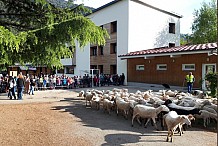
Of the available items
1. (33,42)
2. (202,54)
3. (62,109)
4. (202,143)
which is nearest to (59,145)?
(33,42)

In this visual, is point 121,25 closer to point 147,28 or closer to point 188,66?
point 147,28

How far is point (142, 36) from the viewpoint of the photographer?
96.4 feet

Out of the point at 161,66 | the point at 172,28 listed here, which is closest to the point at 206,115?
the point at 161,66

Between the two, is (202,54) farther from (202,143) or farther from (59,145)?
(59,145)

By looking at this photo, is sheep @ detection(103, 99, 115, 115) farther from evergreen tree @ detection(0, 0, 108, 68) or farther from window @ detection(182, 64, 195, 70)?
window @ detection(182, 64, 195, 70)

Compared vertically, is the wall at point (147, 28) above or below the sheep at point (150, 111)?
above

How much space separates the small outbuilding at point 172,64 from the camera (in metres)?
19.2

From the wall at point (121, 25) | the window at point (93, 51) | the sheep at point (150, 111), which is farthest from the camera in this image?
the window at point (93, 51)

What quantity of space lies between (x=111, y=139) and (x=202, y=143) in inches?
96.0

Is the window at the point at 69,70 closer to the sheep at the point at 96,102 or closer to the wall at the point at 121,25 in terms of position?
the wall at the point at 121,25

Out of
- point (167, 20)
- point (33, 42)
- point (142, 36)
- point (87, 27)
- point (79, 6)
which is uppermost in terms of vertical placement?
point (167, 20)

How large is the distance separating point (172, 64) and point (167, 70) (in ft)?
2.86

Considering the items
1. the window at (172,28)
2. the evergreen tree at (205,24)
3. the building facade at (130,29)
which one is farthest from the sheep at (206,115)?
the evergreen tree at (205,24)

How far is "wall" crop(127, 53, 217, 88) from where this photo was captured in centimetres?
1988
